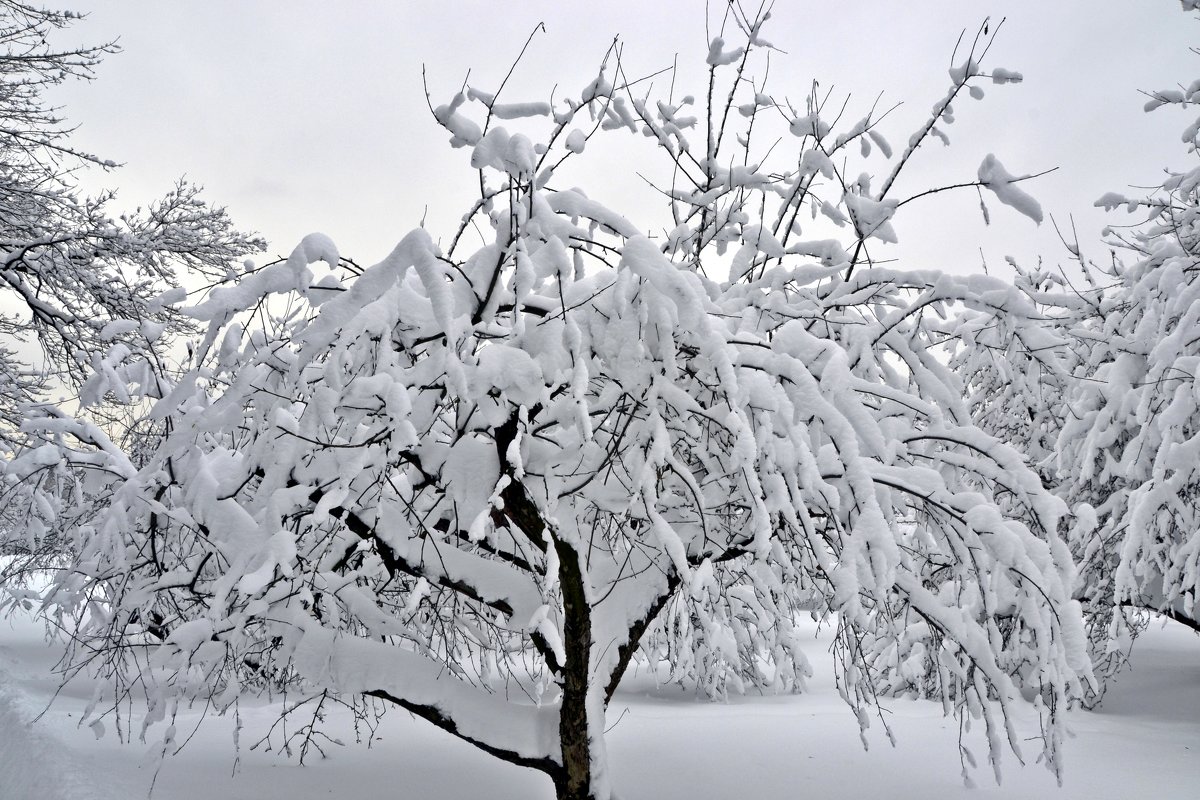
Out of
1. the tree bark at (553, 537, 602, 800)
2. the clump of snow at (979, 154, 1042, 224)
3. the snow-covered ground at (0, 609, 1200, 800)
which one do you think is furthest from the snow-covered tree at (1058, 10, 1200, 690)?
the tree bark at (553, 537, 602, 800)

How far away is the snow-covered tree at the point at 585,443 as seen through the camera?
2.41 m

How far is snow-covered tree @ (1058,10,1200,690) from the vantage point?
522 centimetres

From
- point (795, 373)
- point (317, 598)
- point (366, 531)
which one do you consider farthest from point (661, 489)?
point (317, 598)

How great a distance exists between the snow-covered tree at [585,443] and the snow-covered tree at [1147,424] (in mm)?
1792

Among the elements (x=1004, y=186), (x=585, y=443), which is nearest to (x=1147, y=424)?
(x=1004, y=186)

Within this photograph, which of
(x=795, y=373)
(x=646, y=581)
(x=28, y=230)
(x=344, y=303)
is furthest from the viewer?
(x=28, y=230)

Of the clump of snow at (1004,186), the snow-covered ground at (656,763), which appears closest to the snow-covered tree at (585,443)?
the clump of snow at (1004,186)

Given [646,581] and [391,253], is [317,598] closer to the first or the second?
[646,581]

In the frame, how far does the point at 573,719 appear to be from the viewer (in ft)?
11.8

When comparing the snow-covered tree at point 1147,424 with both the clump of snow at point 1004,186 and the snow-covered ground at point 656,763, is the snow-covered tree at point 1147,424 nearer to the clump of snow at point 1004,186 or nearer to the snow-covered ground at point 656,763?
the snow-covered ground at point 656,763

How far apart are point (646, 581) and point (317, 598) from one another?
2.04 m

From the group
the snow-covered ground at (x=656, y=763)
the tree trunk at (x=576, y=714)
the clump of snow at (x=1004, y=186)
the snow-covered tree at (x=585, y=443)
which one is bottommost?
the snow-covered ground at (x=656, y=763)

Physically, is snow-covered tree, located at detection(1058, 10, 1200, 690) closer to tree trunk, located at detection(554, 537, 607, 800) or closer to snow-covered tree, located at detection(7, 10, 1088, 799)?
snow-covered tree, located at detection(7, 10, 1088, 799)

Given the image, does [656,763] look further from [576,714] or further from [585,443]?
[585,443]
